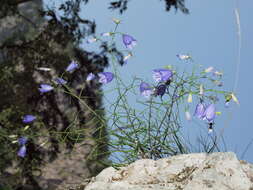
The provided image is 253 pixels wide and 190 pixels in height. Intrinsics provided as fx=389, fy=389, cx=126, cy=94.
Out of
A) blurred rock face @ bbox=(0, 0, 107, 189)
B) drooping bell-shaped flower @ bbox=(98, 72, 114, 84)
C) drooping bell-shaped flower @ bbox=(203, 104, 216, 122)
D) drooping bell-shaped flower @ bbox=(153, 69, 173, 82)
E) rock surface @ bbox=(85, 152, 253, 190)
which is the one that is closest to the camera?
rock surface @ bbox=(85, 152, 253, 190)

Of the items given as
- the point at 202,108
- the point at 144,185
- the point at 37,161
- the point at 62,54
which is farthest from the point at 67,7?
the point at 144,185

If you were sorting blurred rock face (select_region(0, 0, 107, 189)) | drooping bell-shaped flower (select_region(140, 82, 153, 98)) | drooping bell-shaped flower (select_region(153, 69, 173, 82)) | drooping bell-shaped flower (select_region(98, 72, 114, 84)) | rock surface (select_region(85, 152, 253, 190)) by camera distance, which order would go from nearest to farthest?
1. rock surface (select_region(85, 152, 253, 190))
2. drooping bell-shaped flower (select_region(153, 69, 173, 82))
3. drooping bell-shaped flower (select_region(140, 82, 153, 98))
4. drooping bell-shaped flower (select_region(98, 72, 114, 84))
5. blurred rock face (select_region(0, 0, 107, 189))

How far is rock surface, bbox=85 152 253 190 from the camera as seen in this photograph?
1508 millimetres

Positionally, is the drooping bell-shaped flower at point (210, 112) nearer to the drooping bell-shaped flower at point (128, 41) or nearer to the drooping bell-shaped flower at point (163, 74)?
the drooping bell-shaped flower at point (163, 74)

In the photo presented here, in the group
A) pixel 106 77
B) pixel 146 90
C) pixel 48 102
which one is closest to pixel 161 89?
pixel 146 90

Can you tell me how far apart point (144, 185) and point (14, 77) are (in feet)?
13.4

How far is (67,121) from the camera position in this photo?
5215 millimetres

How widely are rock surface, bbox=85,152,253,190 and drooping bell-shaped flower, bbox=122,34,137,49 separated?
3.07ft

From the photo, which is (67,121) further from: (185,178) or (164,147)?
(185,178)

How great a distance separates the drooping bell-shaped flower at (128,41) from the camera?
2461mm

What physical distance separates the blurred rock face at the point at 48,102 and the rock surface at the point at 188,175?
3.25 meters

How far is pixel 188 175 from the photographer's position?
5.35 feet

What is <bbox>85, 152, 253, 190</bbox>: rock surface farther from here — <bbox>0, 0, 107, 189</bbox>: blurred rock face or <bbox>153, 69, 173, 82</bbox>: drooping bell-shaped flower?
<bbox>0, 0, 107, 189</bbox>: blurred rock face

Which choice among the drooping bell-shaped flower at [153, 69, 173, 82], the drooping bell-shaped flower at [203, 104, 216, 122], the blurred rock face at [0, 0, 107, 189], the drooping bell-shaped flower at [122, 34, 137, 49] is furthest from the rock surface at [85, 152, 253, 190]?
the blurred rock face at [0, 0, 107, 189]
